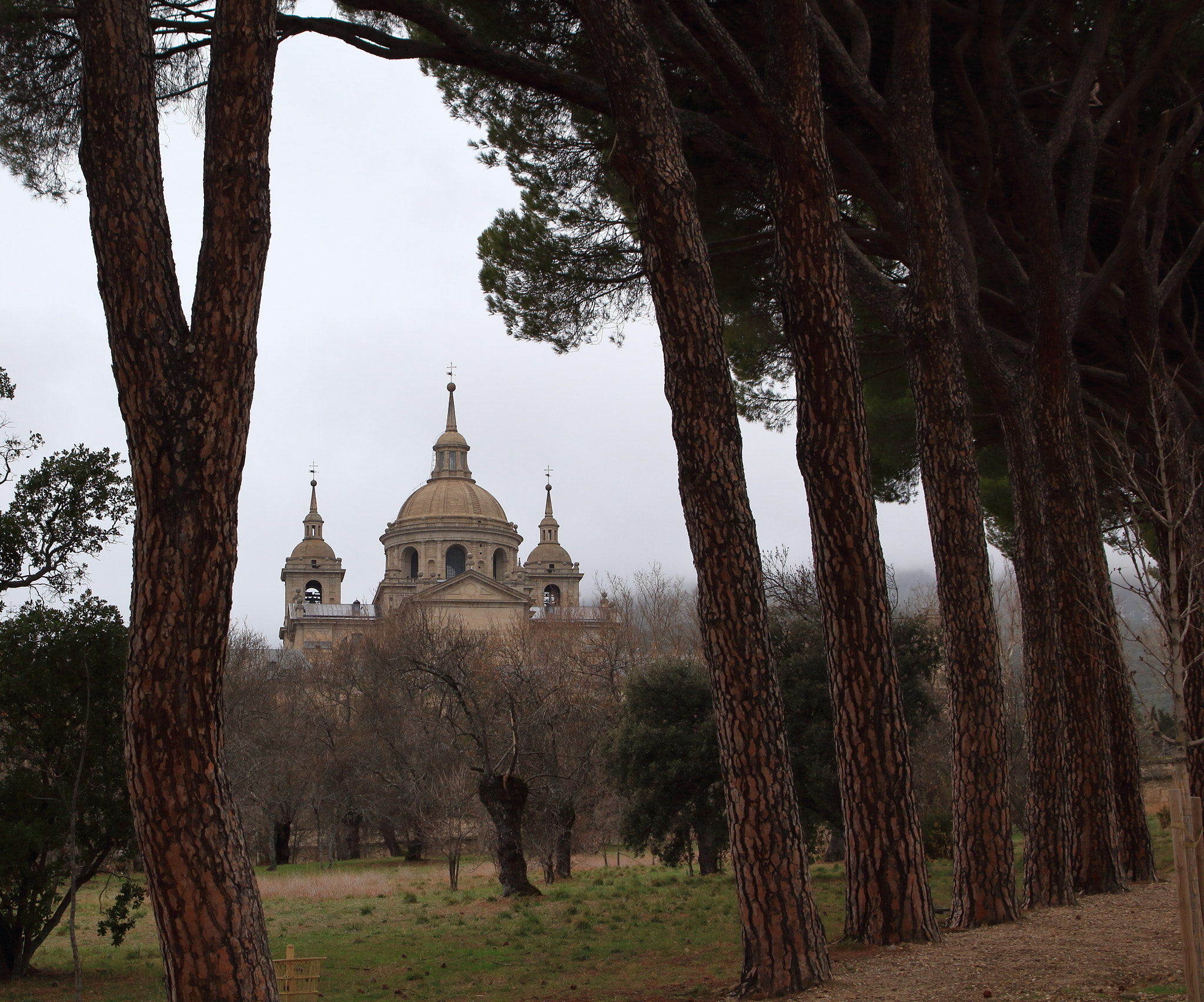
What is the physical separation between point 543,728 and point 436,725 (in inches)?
261

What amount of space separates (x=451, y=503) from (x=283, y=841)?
1607 inches

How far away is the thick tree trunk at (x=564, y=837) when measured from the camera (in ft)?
74.4

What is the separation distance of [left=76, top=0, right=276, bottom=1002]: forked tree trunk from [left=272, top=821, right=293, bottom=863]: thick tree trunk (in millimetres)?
30371

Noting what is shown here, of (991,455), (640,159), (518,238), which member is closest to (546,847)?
(991,455)

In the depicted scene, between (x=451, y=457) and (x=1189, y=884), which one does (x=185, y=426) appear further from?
(x=451, y=457)

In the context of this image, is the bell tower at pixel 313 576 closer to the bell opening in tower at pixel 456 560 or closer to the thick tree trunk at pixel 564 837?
the bell opening in tower at pixel 456 560

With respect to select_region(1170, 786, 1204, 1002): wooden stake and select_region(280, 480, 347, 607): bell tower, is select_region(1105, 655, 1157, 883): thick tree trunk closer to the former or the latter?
select_region(1170, 786, 1204, 1002): wooden stake

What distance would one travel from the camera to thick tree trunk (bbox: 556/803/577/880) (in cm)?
2269

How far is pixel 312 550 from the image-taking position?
8069 centimetres

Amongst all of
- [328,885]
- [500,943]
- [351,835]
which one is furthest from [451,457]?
[500,943]

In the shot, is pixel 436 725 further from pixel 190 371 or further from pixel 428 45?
pixel 190 371

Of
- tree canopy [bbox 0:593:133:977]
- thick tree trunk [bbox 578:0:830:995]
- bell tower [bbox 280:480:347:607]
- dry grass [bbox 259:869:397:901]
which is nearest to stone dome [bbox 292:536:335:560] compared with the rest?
bell tower [bbox 280:480:347:607]

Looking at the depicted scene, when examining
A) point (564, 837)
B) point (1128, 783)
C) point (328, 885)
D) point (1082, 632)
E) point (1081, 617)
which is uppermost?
point (1081, 617)

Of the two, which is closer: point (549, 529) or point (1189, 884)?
point (1189, 884)
